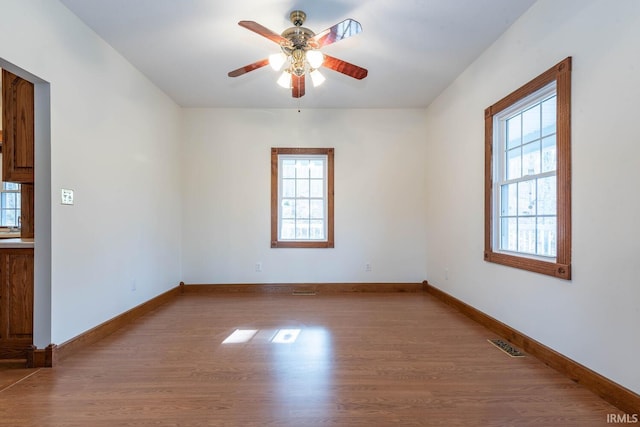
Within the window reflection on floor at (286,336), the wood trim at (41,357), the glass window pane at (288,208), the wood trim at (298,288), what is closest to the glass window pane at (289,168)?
the glass window pane at (288,208)

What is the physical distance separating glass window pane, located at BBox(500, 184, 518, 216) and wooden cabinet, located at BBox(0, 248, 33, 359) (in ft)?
13.2

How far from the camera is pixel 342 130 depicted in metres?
4.64

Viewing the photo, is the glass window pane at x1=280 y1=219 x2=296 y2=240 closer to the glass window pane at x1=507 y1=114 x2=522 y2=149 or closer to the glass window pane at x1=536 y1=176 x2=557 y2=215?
the glass window pane at x1=507 y1=114 x2=522 y2=149

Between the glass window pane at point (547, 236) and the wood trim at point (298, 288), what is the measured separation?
2.33m

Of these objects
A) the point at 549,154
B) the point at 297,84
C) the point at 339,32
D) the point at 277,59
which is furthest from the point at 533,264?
the point at 277,59

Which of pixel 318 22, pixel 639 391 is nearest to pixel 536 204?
pixel 639 391

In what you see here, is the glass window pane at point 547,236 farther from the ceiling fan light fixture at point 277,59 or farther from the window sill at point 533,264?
the ceiling fan light fixture at point 277,59

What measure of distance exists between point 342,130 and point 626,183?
134 inches

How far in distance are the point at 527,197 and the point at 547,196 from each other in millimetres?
242

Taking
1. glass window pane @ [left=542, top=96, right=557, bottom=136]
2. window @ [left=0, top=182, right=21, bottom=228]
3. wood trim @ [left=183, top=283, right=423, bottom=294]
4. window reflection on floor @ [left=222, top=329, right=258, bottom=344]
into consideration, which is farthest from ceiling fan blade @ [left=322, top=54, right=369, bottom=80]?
window @ [left=0, top=182, right=21, bottom=228]

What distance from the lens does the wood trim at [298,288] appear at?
4.55 meters

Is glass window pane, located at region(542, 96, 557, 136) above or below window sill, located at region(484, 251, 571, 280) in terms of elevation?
above

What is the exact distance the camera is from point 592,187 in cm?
194

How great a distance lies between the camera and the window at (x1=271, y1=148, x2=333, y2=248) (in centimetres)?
465
